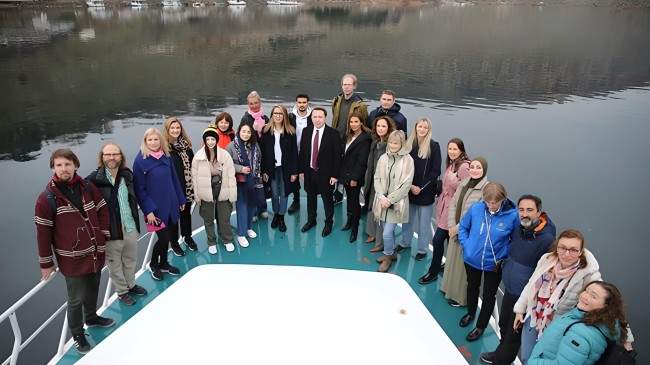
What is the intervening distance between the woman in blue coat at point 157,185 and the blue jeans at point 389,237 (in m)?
2.54

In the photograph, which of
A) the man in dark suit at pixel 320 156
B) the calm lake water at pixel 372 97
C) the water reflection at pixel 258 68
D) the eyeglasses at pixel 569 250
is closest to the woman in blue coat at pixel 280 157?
the man in dark suit at pixel 320 156

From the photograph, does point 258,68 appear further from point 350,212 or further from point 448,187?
point 448,187

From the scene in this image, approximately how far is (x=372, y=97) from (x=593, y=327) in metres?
24.3

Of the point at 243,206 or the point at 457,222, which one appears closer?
the point at 457,222

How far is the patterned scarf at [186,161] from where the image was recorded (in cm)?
492

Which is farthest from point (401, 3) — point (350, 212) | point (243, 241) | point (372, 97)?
point (243, 241)

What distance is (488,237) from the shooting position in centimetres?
374

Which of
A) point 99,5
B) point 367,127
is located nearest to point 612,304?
point 367,127

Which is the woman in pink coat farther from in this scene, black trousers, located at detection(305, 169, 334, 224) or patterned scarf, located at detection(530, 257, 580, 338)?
black trousers, located at detection(305, 169, 334, 224)

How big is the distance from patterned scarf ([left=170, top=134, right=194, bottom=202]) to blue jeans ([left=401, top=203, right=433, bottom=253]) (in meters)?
2.86

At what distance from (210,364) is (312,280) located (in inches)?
37.1

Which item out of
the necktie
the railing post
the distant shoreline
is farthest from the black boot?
the distant shoreline

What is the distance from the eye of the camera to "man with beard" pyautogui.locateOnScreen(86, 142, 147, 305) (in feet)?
13.0

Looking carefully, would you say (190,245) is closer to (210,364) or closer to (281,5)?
(210,364)
